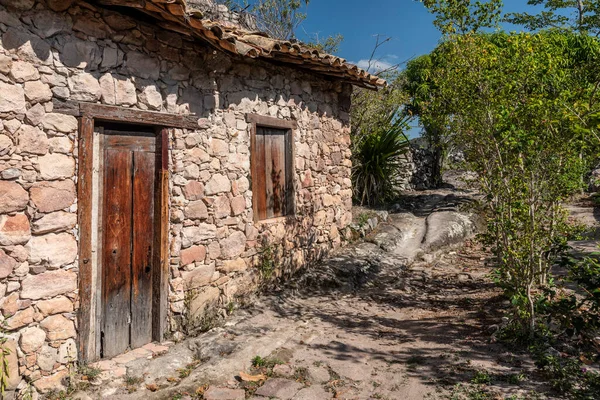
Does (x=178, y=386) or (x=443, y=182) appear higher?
(x=443, y=182)

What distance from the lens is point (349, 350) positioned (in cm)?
375

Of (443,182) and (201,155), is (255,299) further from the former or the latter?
(443,182)

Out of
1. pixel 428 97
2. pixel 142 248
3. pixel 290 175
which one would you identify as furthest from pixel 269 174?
pixel 428 97

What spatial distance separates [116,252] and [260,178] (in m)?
2.10

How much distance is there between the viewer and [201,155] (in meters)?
4.22

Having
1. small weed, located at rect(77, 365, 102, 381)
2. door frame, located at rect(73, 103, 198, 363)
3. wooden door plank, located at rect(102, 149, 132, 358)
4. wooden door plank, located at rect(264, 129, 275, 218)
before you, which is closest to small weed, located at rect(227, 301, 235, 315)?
door frame, located at rect(73, 103, 198, 363)

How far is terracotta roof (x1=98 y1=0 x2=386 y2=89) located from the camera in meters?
3.23

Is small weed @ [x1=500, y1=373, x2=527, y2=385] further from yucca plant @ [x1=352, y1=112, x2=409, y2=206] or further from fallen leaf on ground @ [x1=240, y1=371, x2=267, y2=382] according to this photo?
yucca plant @ [x1=352, y1=112, x2=409, y2=206]

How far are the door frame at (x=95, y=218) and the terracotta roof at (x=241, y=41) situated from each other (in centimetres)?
79

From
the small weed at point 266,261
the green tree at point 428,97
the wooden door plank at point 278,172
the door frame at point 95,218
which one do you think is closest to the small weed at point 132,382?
the door frame at point 95,218

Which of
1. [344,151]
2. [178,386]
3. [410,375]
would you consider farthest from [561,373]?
[344,151]

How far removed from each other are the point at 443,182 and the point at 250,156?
9.44 metres

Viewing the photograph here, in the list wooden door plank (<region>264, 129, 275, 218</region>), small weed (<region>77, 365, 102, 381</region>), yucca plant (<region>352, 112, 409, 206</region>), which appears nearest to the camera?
small weed (<region>77, 365, 102, 381</region>)

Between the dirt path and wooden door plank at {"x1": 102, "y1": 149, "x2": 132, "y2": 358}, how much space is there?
1.09 ft
